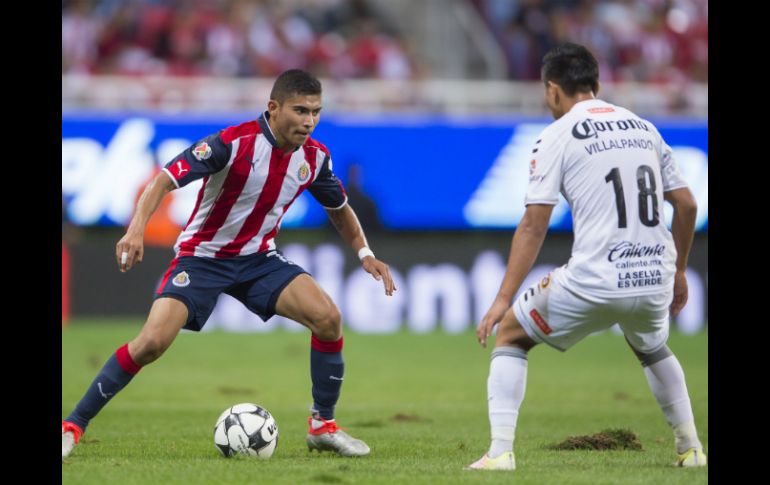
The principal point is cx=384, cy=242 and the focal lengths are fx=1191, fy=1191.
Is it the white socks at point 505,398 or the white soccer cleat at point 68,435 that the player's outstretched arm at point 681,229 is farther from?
the white soccer cleat at point 68,435

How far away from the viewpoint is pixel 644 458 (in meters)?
6.84

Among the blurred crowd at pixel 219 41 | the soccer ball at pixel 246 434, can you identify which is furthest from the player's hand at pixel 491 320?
the blurred crowd at pixel 219 41

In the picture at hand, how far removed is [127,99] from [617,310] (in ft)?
43.4

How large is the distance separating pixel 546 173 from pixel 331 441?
7.45ft

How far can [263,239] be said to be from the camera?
744 cm

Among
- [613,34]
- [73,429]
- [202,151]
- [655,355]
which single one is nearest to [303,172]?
[202,151]

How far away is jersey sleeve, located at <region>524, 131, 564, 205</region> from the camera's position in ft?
19.4

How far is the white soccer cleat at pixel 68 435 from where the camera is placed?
21.2 feet

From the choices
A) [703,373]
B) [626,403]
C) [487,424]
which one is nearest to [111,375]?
[487,424]

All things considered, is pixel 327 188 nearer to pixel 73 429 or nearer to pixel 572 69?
pixel 572 69

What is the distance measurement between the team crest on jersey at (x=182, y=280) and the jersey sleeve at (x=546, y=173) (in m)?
2.19
